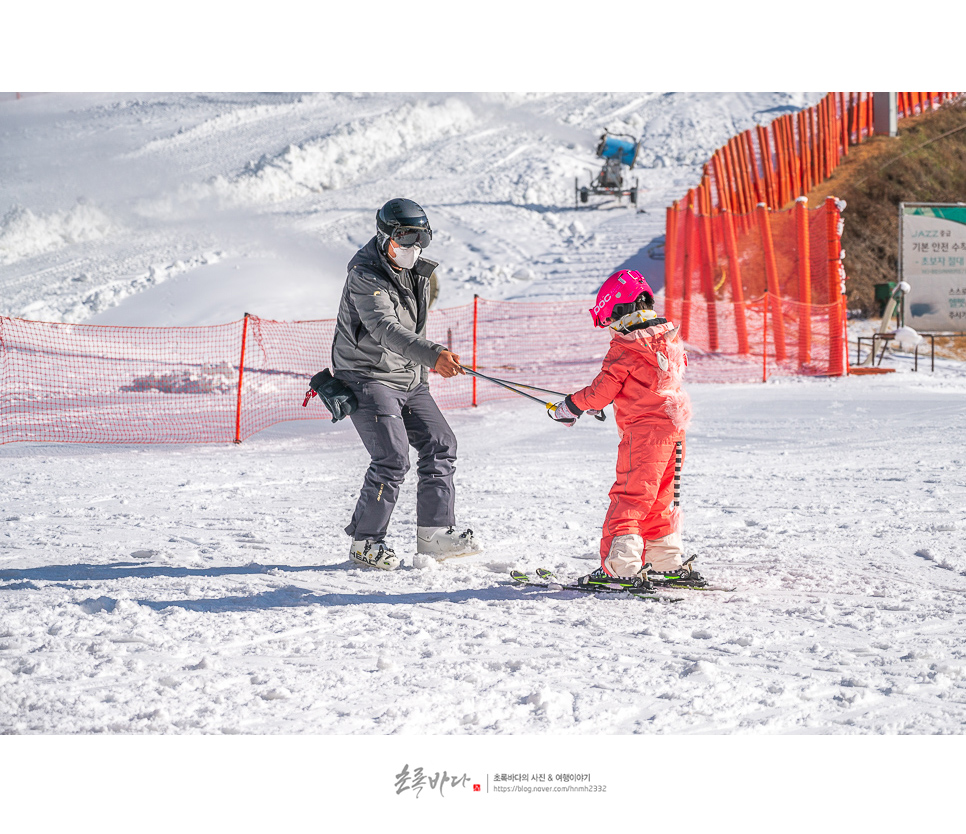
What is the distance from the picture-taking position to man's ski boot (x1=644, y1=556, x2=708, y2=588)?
4.12 metres

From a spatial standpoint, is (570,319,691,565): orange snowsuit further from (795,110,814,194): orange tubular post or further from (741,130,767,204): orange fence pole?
(795,110,814,194): orange tubular post

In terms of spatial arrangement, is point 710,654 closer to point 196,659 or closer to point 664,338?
point 664,338

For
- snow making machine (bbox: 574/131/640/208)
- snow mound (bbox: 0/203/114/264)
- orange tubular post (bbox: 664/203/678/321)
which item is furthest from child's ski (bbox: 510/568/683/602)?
snow mound (bbox: 0/203/114/264)

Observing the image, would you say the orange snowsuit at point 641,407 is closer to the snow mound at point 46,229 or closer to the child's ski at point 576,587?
the child's ski at point 576,587

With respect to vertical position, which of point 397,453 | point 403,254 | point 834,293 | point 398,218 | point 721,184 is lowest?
point 397,453

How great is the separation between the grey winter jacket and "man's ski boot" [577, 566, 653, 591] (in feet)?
3.85

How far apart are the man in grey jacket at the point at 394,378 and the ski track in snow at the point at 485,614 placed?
20 cm

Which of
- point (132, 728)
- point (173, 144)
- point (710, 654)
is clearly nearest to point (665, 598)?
point (710, 654)

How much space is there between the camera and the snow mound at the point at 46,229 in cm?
2309

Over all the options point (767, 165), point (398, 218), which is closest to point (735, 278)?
point (767, 165)

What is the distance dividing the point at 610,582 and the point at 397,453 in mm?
1118

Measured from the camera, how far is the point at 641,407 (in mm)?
3992

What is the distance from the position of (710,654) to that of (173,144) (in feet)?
92.8

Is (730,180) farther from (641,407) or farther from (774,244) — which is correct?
(641,407)
